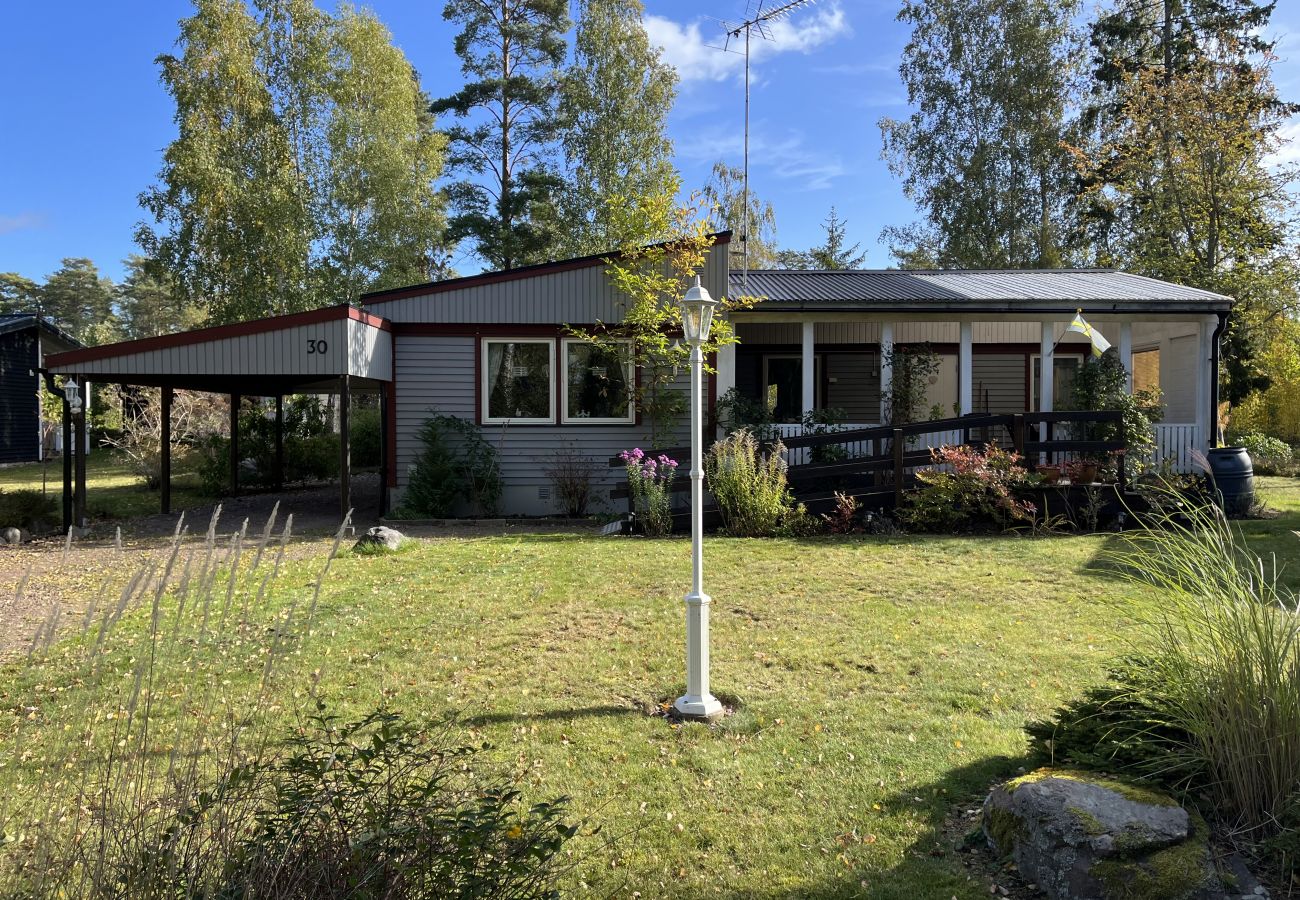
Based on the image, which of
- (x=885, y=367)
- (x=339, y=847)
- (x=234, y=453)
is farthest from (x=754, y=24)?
(x=234, y=453)

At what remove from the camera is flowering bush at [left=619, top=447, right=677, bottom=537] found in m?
9.77

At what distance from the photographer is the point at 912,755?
12.0 feet

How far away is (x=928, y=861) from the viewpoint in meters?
2.83

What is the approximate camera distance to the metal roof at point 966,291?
1211cm

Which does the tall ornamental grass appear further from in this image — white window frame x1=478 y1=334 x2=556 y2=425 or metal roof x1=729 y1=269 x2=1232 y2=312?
white window frame x1=478 y1=334 x2=556 y2=425

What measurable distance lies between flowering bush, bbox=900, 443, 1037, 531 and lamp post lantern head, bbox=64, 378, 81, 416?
10.6 metres

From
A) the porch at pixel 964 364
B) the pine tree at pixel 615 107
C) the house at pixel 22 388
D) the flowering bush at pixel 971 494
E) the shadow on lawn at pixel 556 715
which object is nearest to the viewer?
the shadow on lawn at pixel 556 715

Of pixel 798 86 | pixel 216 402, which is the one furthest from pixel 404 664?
pixel 216 402

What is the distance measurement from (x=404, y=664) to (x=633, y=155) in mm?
21378

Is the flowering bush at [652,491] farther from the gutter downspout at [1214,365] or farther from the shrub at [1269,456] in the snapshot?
the shrub at [1269,456]

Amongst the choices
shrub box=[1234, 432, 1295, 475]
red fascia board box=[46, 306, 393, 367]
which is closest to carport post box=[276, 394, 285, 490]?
red fascia board box=[46, 306, 393, 367]

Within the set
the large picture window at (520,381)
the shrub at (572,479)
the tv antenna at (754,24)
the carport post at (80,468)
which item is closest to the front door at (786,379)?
the shrub at (572,479)

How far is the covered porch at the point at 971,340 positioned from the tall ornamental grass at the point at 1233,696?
8996 millimetres

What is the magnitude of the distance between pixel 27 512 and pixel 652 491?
8380mm
